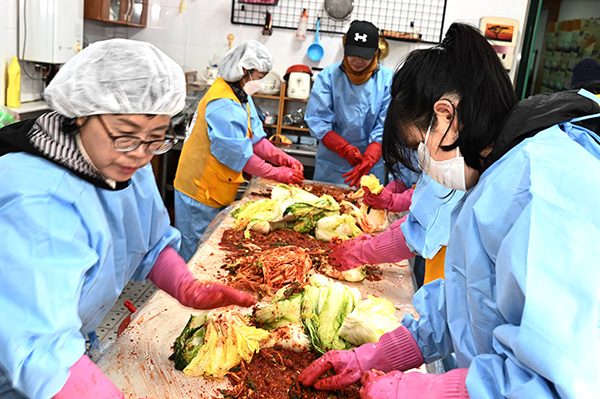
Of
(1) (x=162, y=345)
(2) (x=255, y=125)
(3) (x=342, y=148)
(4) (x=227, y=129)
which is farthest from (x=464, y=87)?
(3) (x=342, y=148)

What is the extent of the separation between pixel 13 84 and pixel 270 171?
255 cm

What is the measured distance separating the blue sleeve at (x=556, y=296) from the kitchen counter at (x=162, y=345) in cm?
109

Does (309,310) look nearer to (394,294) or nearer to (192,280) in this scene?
(192,280)

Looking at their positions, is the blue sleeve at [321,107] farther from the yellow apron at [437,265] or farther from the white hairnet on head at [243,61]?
the yellow apron at [437,265]

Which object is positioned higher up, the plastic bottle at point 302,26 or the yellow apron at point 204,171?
the plastic bottle at point 302,26

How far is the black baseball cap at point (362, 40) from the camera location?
438 centimetres

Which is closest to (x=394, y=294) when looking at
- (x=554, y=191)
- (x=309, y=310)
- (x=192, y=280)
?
(x=309, y=310)

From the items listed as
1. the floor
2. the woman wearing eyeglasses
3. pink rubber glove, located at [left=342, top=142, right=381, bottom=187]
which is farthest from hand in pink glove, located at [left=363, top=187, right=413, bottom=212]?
the woman wearing eyeglasses

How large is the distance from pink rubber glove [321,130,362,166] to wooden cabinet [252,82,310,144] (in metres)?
1.66

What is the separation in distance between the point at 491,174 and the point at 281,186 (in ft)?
8.88

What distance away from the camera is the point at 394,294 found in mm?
2762

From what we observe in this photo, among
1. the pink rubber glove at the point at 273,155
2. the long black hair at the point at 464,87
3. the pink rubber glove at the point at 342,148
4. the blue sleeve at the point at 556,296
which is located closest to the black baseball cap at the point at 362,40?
the pink rubber glove at the point at 342,148

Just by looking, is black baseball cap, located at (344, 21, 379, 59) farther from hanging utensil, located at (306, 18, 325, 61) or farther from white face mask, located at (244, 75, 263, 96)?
hanging utensil, located at (306, 18, 325, 61)

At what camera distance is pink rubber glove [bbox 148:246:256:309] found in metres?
2.06
